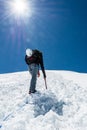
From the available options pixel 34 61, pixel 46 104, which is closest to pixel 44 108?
pixel 46 104

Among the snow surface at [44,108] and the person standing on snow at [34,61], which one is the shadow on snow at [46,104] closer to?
the snow surface at [44,108]

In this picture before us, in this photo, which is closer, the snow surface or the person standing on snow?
the snow surface

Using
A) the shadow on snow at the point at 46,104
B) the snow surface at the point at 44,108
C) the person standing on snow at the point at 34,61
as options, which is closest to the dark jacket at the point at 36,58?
the person standing on snow at the point at 34,61

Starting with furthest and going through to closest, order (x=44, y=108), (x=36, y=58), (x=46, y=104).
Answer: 1. (x=36, y=58)
2. (x=46, y=104)
3. (x=44, y=108)

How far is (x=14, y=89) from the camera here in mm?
12258

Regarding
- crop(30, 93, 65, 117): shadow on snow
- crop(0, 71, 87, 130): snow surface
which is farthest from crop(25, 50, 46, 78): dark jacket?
crop(30, 93, 65, 117): shadow on snow

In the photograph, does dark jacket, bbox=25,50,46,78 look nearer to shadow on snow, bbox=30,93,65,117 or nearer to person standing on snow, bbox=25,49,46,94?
person standing on snow, bbox=25,49,46,94

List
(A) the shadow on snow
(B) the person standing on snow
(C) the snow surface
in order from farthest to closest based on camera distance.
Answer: (B) the person standing on snow < (A) the shadow on snow < (C) the snow surface

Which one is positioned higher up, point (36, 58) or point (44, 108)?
point (36, 58)

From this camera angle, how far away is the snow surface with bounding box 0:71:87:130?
739 cm

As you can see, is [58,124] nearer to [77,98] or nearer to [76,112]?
[76,112]

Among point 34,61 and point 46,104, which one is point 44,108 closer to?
point 46,104

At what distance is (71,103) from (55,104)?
0.59 meters

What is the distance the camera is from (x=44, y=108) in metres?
9.05
